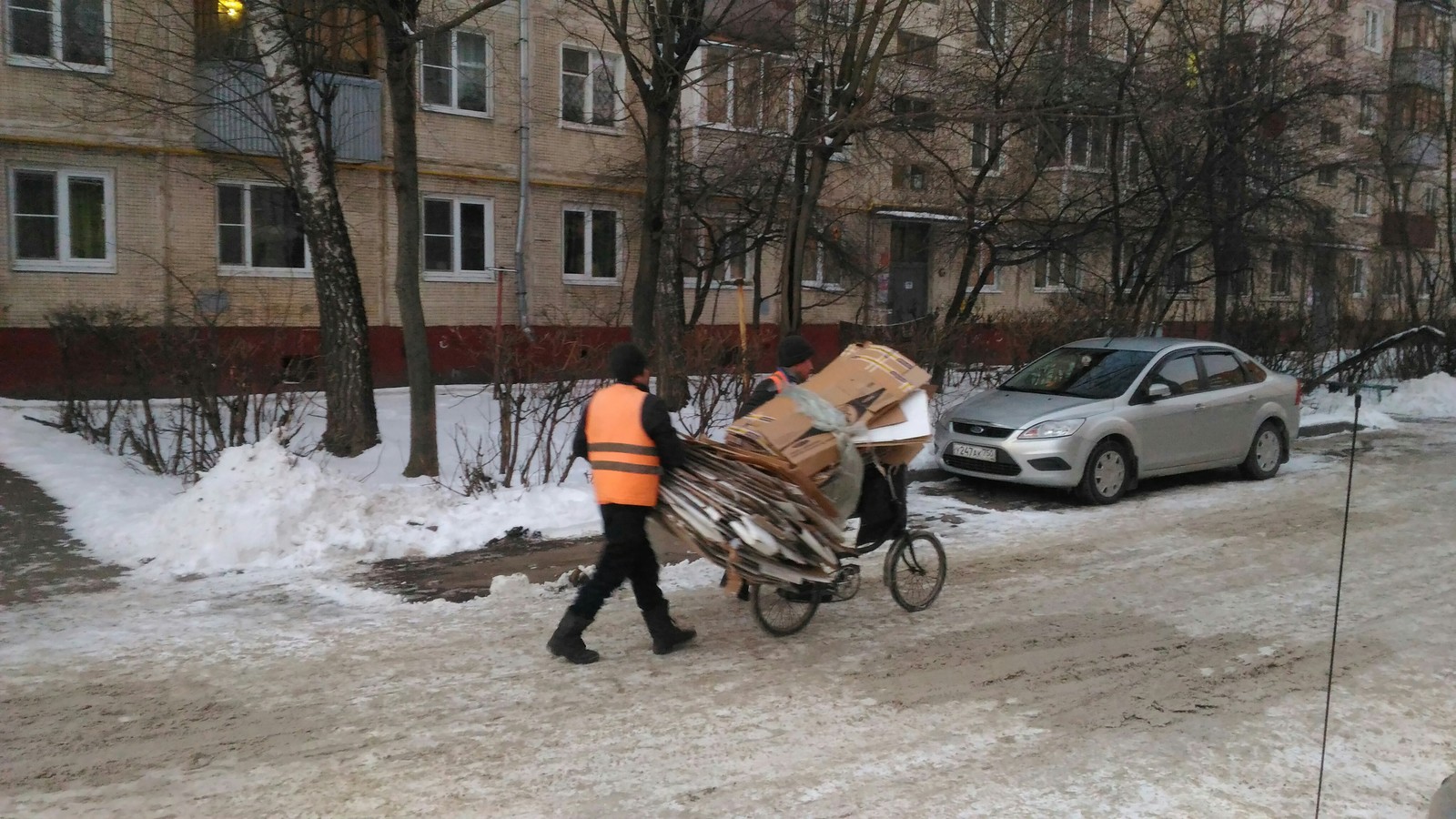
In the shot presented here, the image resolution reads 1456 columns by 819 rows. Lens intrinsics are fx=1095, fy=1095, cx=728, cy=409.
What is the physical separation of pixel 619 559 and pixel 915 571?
2.12m

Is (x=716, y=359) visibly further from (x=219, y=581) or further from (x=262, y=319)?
(x=262, y=319)

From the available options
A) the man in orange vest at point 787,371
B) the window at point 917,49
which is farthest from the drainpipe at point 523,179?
the man in orange vest at point 787,371

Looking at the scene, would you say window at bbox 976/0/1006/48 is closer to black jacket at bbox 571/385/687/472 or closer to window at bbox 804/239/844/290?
window at bbox 804/239/844/290

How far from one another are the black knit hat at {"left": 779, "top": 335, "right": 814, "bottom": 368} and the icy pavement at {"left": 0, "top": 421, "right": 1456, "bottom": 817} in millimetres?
1609

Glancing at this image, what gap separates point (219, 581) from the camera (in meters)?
7.29

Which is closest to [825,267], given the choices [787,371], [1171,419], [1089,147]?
[1089,147]

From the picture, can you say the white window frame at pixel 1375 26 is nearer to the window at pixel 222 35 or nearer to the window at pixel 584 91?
the window at pixel 584 91

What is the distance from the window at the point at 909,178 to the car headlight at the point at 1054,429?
8.15 metres

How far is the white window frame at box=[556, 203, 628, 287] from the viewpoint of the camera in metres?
22.5

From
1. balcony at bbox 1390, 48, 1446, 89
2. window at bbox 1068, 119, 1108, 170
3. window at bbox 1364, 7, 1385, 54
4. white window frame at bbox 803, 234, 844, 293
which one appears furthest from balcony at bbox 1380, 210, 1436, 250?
white window frame at bbox 803, 234, 844, 293

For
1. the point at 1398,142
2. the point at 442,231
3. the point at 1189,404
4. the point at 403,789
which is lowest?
the point at 403,789

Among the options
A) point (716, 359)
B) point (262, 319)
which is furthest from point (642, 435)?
point (262, 319)

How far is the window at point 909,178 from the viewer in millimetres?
19328

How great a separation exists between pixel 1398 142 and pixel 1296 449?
42.3 ft
